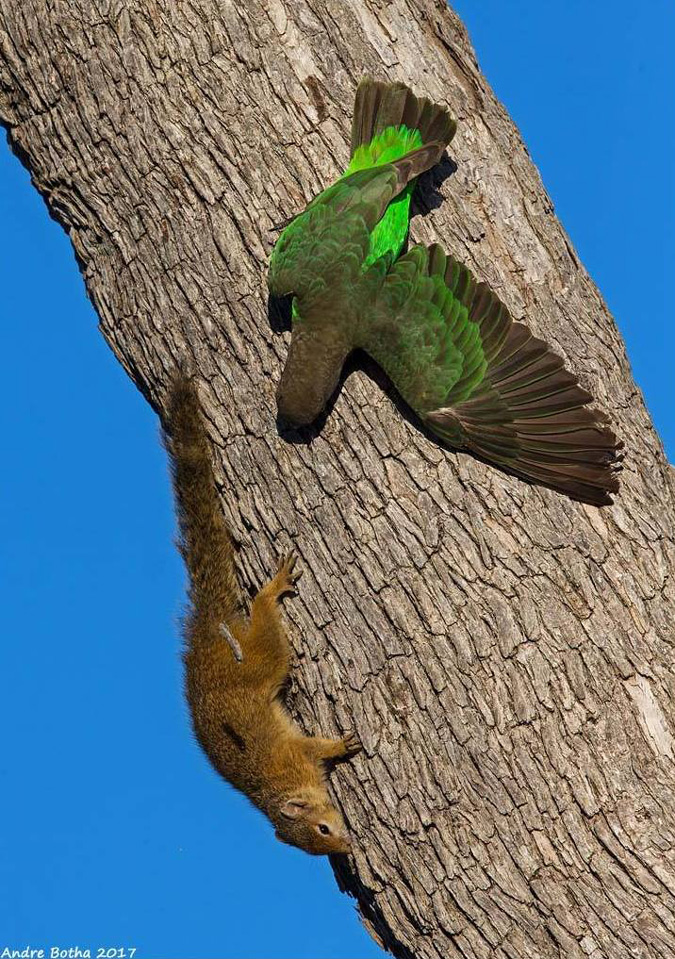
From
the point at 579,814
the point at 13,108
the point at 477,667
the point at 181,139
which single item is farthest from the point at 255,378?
the point at 579,814

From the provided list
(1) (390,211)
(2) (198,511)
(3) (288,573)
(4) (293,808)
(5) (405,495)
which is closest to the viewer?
(5) (405,495)

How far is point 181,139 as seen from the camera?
492 cm

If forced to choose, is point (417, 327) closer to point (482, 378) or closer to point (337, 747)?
point (482, 378)

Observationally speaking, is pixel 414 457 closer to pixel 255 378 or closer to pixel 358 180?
pixel 255 378

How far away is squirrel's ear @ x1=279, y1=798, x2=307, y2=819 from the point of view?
5.43 m

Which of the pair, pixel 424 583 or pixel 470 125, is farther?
pixel 470 125

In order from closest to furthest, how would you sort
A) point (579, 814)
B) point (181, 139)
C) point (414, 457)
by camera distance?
point (579, 814), point (414, 457), point (181, 139)

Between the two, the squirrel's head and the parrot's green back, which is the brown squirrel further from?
the parrot's green back

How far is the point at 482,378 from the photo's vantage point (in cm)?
484

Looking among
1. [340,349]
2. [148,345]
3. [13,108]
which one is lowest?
[340,349]

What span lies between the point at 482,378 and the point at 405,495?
0.73m

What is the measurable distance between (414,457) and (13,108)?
2.76 meters

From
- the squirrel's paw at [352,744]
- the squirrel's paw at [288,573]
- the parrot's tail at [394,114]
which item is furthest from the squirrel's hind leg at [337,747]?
the parrot's tail at [394,114]

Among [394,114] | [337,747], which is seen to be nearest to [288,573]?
[337,747]
